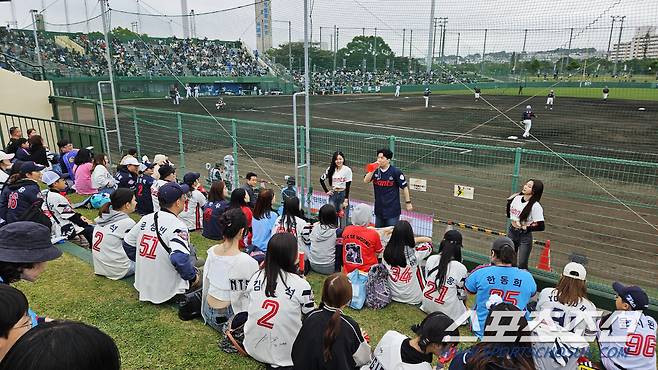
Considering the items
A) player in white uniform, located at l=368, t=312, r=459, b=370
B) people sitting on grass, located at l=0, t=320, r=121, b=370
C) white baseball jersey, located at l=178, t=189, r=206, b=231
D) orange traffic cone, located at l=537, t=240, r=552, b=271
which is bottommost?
orange traffic cone, located at l=537, t=240, r=552, b=271

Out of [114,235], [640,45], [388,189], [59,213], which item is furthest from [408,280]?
[640,45]

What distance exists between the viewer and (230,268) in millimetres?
3699

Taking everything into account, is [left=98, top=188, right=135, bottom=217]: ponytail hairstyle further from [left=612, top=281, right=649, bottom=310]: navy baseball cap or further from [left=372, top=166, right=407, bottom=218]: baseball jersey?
[left=612, top=281, right=649, bottom=310]: navy baseball cap

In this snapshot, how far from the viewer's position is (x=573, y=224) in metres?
8.22

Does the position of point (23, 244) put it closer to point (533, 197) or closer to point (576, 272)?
point (576, 272)

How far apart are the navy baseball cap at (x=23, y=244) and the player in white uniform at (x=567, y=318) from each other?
12.7ft

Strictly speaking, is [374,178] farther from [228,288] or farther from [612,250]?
[612,250]

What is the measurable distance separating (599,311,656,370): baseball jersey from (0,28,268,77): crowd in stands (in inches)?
832

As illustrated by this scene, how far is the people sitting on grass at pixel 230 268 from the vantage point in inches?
145

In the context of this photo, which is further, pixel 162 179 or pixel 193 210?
pixel 193 210

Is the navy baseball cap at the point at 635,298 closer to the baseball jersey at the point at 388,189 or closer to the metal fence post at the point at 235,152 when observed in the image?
the baseball jersey at the point at 388,189

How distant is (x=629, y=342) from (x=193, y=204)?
20.9 feet

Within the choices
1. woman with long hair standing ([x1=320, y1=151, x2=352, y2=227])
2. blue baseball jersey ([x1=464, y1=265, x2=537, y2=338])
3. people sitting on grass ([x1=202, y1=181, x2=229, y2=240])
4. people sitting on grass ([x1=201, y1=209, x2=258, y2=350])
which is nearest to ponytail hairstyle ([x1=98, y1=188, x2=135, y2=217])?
people sitting on grass ([x1=202, y1=181, x2=229, y2=240])

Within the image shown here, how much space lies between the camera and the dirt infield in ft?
23.4
